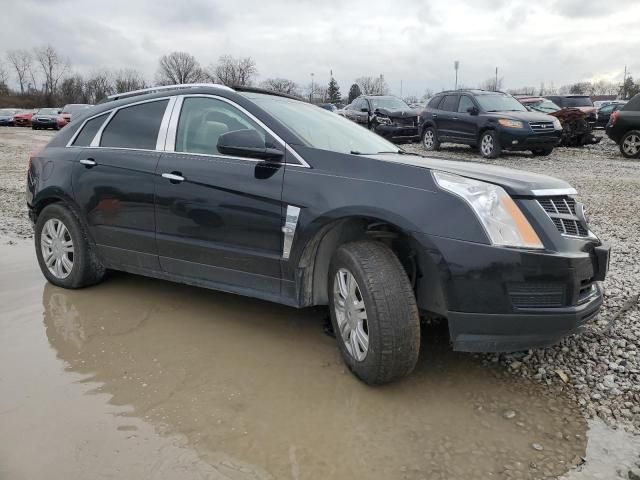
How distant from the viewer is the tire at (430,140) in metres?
14.8

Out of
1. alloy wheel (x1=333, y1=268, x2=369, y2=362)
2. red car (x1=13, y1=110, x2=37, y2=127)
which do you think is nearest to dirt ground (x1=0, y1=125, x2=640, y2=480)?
alloy wheel (x1=333, y1=268, x2=369, y2=362)

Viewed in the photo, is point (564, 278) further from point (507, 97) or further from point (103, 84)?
point (103, 84)

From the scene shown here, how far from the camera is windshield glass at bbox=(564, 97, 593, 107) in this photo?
58.6ft

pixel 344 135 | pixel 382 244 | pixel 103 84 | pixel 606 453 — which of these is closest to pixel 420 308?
pixel 382 244

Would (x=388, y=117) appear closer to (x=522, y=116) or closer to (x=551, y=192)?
(x=522, y=116)

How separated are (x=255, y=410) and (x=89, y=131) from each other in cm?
290

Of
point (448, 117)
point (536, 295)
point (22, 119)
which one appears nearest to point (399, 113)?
point (448, 117)

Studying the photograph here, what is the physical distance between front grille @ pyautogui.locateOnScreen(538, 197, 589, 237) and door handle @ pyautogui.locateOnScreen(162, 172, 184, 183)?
88.2 inches

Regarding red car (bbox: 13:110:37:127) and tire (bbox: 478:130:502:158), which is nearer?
tire (bbox: 478:130:502:158)

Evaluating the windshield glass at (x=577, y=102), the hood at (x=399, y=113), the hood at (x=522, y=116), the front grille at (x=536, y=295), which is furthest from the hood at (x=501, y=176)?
the windshield glass at (x=577, y=102)

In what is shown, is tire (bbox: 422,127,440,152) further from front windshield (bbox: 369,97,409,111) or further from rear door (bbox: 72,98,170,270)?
rear door (bbox: 72,98,170,270)

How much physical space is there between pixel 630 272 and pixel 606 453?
2.66m

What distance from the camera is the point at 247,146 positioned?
10.5ft

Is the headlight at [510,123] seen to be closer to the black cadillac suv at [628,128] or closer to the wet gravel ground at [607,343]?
the black cadillac suv at [628,128]
